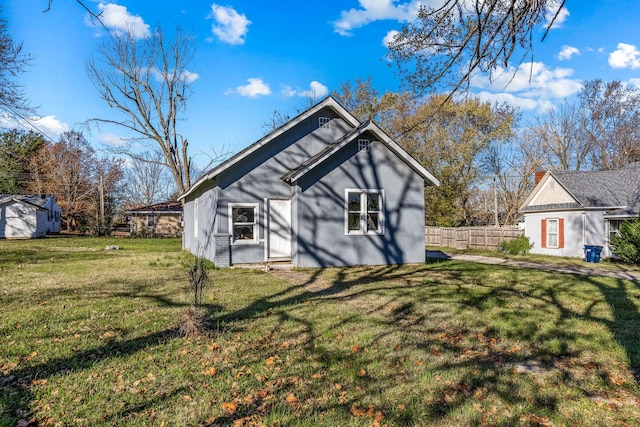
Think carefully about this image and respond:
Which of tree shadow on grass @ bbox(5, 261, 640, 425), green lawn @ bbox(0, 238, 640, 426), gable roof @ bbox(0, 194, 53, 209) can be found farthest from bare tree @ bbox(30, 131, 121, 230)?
tree shadow on grass @ bbox(5, 261, 640, 425)

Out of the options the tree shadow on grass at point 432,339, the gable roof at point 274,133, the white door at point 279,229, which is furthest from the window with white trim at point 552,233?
the white door at point 279,229

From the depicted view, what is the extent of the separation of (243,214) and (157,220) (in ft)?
94.9

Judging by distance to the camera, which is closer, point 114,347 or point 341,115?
point 114,347

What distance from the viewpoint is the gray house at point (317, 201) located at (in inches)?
517

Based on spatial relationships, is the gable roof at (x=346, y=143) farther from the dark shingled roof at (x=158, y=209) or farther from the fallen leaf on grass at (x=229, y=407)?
the dark shingled roof at (x=158, y=209)

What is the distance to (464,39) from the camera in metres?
4.26

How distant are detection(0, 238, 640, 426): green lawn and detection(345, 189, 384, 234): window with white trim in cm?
468

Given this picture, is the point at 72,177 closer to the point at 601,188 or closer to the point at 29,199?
the point at 29,199

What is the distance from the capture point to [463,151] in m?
30.8

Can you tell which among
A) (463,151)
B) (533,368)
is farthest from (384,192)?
(463,151)

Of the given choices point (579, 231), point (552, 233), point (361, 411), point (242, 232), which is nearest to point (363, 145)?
point (242, 232)

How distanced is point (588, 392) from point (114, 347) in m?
5.70

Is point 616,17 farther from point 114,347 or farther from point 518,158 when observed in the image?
point 518,158

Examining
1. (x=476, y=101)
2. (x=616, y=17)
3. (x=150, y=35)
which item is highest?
(x=150, y=35)
